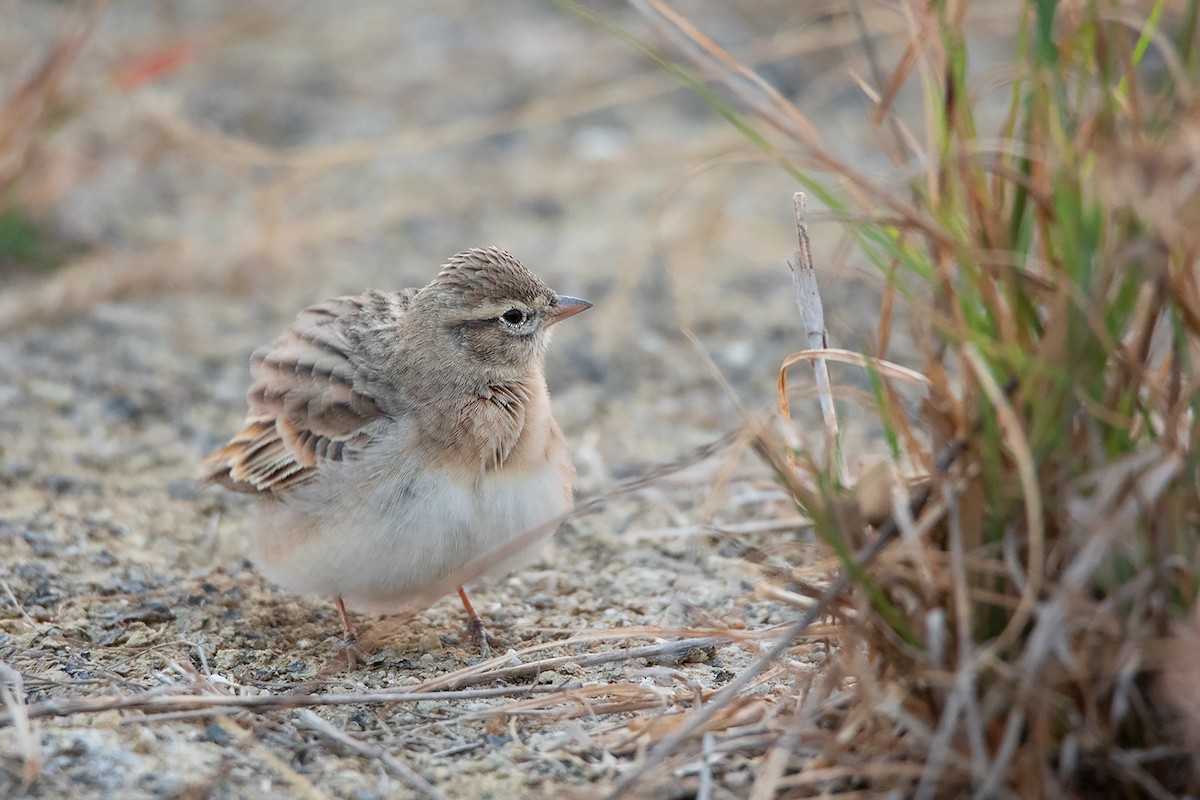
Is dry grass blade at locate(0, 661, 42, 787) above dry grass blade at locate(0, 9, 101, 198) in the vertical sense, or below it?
below

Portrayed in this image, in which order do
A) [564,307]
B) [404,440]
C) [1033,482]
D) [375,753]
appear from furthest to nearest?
1. [564,307]
2. [404,440]
3. [375,753]
4. [1033,482]

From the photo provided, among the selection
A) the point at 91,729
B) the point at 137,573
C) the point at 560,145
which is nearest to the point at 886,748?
the point at 91,729

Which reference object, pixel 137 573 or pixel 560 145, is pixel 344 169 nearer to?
pixel 560 145

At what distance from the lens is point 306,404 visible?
15.4 ft

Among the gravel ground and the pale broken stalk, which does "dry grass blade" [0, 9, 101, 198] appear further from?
the pale broken stalk

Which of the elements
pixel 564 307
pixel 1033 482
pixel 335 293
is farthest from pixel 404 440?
pixel 335 293

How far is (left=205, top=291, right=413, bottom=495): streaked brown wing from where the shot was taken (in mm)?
4547

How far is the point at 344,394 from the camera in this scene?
15.1ft

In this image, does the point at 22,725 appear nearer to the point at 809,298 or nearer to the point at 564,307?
the point at 809,298

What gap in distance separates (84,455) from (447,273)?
85.0 inches

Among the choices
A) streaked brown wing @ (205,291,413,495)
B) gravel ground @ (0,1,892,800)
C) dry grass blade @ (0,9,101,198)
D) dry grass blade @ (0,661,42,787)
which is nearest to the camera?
dry grass blade @ (0,661,42,787)

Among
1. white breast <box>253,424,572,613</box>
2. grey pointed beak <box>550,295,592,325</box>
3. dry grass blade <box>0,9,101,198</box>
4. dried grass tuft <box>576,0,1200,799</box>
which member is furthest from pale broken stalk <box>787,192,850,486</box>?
dry grass blade <box>0,9,101,198</box>

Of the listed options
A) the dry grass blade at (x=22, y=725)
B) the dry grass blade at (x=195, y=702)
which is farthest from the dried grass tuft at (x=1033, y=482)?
the dry grass blade at (x=22, y=725)

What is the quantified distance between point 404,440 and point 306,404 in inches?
20.3
